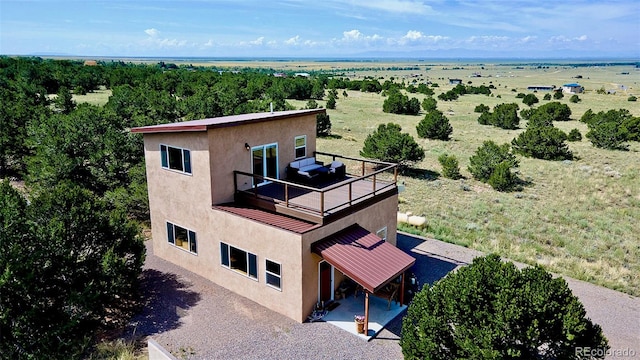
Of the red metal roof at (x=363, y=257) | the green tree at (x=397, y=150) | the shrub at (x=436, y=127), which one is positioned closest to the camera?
the red metal roof at (x=363, y=257)

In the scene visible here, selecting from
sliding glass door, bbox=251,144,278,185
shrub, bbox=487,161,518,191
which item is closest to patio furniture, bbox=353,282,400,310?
sliding glass door, bbox=251,144,278,185

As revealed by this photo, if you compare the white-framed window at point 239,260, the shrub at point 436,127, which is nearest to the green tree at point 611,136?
the shrub at point 436,127

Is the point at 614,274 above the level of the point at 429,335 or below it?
below

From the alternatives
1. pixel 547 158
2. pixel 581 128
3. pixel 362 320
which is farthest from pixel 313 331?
pixel 581 128

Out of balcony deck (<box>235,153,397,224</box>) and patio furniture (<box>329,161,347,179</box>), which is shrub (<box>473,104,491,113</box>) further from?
balcony deck (<box>235,153,397,224</box>)

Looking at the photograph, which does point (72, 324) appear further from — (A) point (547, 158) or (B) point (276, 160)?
(A) point (547, 158)

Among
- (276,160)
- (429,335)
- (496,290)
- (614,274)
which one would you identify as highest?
(276,160)

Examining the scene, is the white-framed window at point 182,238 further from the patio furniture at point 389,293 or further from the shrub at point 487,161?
the shrub at point 487,161
